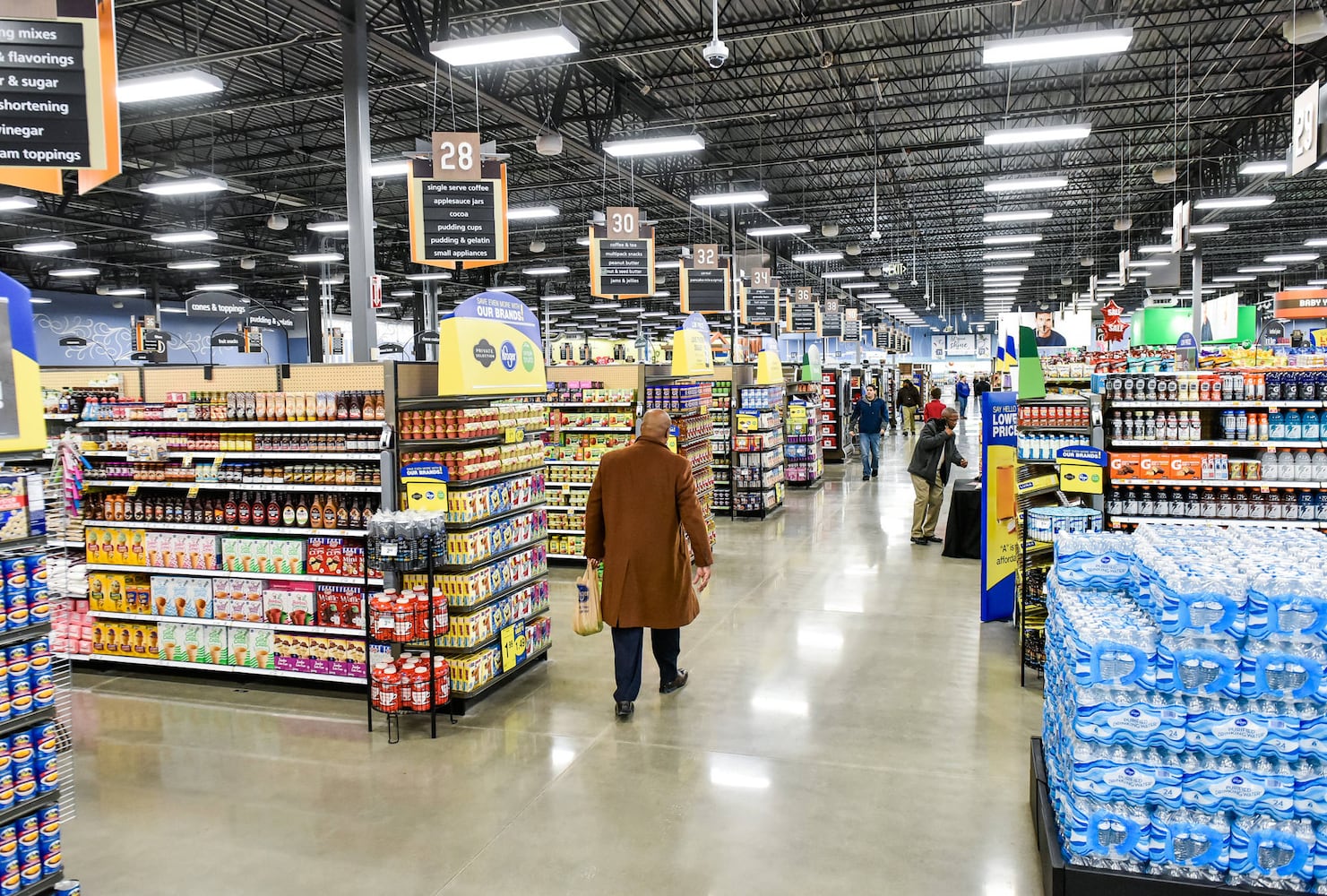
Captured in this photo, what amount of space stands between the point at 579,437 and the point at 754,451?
3.71 metres

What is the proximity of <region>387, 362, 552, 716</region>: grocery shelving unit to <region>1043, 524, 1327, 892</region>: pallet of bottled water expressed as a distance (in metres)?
3.59

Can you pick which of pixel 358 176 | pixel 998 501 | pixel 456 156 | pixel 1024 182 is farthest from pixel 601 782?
pixel 1024 182

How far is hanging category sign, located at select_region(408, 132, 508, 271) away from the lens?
9.02 metres

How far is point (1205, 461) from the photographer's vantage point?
6344 mm

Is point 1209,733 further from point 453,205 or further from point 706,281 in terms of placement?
point 706,281

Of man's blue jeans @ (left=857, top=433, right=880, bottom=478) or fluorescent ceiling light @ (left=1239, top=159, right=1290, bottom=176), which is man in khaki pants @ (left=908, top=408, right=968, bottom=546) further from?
fluorescent ceiling light @ (left=1239, top=159, right=1290, bottom=176)

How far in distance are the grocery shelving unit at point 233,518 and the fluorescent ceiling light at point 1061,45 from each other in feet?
23.3

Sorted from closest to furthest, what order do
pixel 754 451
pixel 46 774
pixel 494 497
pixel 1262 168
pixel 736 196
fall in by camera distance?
pixel 46 774, pixel 494 497, pixel 754 451, pixel 1262 168, pixel 736 196

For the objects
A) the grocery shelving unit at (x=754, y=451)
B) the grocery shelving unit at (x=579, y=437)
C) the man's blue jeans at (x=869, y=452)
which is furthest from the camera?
the man's blue jeans at (x=869, y=452)

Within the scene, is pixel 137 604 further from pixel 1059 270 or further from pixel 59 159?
pixel 1059 270

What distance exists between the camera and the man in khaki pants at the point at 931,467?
1025 centimetres

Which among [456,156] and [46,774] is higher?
[456,156]

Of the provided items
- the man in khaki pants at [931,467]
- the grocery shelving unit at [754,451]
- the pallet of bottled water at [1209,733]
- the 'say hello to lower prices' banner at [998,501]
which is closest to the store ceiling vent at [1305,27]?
the man in khaki pants at [931,467]

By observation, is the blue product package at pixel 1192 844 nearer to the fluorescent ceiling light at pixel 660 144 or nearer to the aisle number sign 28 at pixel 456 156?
the aisle number sign 28 at pixel 456 156
